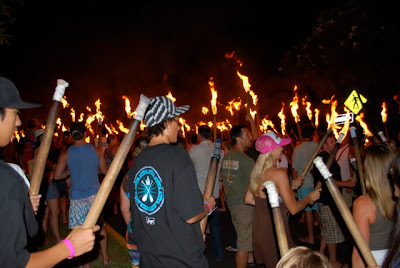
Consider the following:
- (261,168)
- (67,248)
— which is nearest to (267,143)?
(261,168)

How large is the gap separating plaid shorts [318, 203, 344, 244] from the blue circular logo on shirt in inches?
166

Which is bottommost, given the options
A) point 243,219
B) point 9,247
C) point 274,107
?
point 243,219

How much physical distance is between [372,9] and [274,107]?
16.8m

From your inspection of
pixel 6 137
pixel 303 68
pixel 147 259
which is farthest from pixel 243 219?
pixel 303 68

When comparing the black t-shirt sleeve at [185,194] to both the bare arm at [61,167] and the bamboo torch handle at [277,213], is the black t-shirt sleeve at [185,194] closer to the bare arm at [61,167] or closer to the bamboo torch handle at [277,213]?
the bamboo torch handle at [277,213]

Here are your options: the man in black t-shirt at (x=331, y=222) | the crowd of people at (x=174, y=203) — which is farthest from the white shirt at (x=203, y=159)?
the man in black t-shirt at (x=331, y=222)

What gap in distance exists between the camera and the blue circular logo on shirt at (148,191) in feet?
10.8

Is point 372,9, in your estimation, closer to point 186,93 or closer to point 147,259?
point 147,259

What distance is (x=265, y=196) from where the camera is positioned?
452cm

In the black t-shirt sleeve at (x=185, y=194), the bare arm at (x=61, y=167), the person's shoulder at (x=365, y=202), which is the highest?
the bare arm at (x=61, y=167)

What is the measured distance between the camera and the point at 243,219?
6129mm

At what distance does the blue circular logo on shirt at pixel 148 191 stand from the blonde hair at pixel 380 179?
1988 millimetres

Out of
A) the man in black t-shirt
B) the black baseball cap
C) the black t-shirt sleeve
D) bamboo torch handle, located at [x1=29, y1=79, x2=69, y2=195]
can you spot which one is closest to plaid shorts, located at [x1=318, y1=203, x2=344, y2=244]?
the man in black t-shirt

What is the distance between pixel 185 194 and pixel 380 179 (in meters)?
1.84
